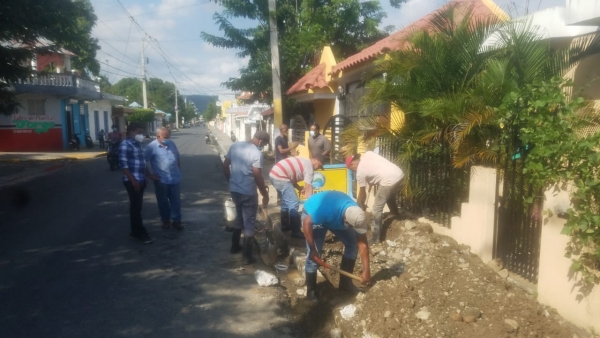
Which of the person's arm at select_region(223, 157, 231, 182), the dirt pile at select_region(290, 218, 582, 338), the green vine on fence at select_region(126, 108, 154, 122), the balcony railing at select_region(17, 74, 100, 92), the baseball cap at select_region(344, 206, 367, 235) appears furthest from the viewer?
the green vine on fence at select_region(126, 108, 154, 122)

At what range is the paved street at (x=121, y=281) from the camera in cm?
476

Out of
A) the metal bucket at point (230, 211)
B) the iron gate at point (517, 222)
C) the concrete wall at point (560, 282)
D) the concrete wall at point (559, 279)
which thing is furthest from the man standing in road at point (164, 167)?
the concrete wall at point (560, 282)

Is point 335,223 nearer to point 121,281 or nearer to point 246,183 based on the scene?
point 246,183

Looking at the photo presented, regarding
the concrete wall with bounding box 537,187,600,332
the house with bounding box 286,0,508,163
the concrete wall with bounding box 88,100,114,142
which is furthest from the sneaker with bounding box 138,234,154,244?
the concrete wall with bounding box 88,100,114,142

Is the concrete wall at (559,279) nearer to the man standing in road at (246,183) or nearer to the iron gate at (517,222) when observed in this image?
the iron gate at (517,222)

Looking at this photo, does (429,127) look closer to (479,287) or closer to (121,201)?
(479,287)

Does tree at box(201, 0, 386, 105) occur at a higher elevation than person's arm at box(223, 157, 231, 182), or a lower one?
higher

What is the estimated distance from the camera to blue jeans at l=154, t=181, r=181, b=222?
8.18 m

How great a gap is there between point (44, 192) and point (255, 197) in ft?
29.1

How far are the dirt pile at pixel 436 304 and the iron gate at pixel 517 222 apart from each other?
24 cm

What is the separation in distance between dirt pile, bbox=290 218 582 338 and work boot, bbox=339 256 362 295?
0.32 ft

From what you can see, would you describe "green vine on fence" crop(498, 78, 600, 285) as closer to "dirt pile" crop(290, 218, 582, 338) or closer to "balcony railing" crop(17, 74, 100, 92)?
"dirt pile" crop(290, 218, 582, 338)

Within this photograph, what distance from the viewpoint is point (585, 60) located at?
21.1ft

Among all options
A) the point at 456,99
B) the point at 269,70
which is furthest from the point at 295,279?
the point at 269,70
